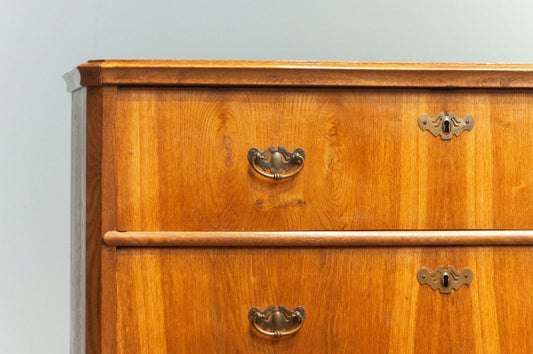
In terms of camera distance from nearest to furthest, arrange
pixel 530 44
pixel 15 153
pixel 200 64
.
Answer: pixel 200 64, pixel 15 153, pixel 530 44

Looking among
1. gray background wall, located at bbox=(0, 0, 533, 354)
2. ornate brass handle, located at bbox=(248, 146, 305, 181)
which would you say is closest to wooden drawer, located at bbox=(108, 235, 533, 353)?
ornate brass handle, located at bbox=(248, 146, 305, 181)

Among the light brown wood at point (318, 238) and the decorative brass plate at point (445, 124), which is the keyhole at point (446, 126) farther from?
the light brown wood at point (318, 238)

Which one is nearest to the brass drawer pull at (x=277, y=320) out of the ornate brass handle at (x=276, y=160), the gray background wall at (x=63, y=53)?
the ornate brass handle at (x=276, y=160)

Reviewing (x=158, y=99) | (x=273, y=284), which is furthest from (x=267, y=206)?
(x=158, y=99)

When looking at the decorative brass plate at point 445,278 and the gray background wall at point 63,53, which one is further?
the gray background wall at point 63,53

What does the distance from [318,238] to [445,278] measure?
22cm

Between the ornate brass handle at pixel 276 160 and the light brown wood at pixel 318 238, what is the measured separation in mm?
96

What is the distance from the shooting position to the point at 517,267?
4.00 feet

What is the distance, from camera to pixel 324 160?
46.8 inches

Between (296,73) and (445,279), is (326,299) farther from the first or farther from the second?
(296,73)

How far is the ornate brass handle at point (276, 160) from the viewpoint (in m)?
1.18

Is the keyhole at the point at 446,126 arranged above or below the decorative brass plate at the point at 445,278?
above

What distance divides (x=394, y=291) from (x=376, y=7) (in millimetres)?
973

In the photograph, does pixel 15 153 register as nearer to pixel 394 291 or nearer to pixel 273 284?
pixel 273 284
